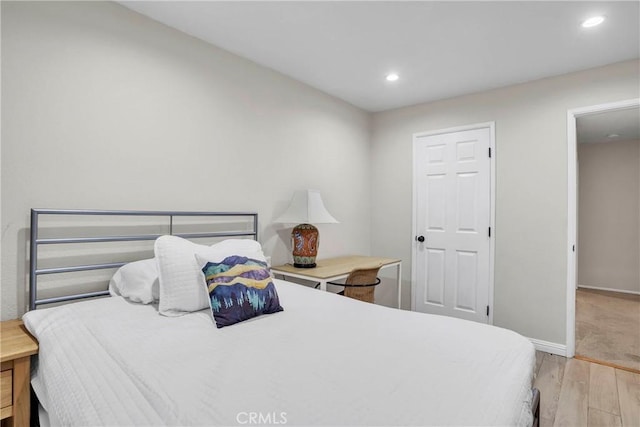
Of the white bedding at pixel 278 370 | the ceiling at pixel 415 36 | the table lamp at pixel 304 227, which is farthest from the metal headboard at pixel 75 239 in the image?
the ceiling at pixel 415 36

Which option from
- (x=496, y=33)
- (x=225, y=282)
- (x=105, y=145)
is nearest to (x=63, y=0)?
(x=105, y=145)

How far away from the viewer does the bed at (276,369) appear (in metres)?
0.84

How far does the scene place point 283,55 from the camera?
2623 mm

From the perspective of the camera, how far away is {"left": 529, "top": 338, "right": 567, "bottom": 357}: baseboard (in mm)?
2869

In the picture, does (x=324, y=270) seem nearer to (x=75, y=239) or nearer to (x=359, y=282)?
(x=359, y=282)

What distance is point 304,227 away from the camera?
2.89m

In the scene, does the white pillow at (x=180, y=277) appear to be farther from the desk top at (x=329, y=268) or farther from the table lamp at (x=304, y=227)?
the table lamp at (x=304, y=227)

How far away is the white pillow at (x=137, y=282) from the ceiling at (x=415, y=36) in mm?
1531

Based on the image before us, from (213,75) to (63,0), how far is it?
0.91 meters

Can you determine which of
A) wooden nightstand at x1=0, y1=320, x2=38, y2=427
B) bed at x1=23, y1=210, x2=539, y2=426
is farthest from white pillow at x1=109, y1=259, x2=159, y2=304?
wooden nightstand at x1=0, y1=320, x2=38, y2=427

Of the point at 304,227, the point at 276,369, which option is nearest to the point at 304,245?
the point at 304,227

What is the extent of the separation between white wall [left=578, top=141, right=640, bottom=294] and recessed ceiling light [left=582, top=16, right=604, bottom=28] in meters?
4.10

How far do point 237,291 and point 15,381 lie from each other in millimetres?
870

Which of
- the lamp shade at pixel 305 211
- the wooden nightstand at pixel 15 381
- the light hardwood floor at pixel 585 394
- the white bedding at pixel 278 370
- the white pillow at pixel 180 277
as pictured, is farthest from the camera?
the lamp shade at pixel 305 211
